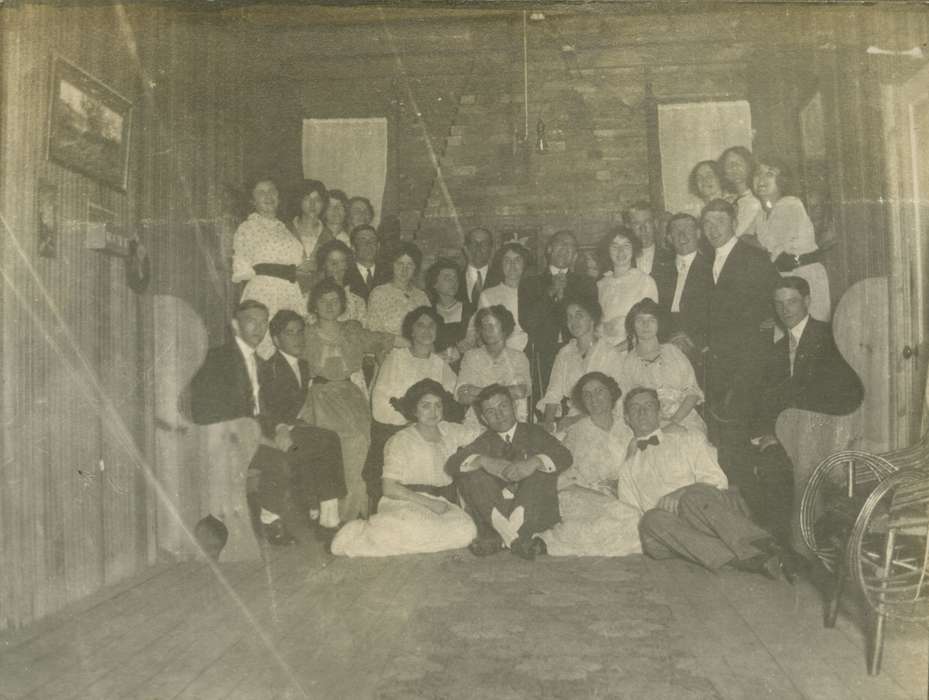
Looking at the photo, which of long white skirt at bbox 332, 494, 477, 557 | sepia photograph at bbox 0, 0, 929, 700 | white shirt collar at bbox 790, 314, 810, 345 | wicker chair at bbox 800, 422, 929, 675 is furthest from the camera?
white shirt collar at bbox 790, 314, 810, 345

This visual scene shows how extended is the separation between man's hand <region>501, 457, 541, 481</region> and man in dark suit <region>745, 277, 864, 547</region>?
125 cm

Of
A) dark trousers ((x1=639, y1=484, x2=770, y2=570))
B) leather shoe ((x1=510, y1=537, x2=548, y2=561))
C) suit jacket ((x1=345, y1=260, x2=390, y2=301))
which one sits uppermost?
suit jacket ((x1=345, y1=260, x2=390, y2=301))

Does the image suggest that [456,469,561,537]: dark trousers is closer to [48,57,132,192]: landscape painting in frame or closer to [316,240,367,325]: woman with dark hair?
[316,240,367,325]: woman with dark hair

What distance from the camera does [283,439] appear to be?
17.1 ft

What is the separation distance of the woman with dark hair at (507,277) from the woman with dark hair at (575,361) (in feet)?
1.24

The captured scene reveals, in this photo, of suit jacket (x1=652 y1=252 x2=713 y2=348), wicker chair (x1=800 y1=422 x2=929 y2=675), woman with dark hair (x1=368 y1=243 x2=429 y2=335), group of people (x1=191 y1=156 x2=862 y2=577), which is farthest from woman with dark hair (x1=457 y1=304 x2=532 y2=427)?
wicker chair (x1=800 y1=422 x2=929 y2=675)

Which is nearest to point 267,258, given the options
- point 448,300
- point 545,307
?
point 448,300

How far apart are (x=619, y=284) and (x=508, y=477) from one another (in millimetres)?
1567

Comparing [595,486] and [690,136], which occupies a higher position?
[690,136]

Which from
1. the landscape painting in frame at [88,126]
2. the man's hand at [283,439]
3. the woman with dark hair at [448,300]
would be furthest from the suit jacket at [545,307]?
the landscape painting in frame at [88,126]

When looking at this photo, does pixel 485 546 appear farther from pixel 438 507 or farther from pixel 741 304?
pixel 741 304

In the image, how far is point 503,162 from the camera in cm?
649

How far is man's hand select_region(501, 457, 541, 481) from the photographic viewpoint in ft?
16.9

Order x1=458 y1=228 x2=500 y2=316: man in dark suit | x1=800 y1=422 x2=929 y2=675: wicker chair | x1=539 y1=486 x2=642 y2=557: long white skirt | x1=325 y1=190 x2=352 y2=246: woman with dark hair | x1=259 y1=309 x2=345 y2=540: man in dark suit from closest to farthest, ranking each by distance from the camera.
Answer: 1. x1=800 y1=422 x2=929 y2=675: wicker chair
2. x1=539 y1=486 x2=642 y2=557: long white skirt
3. x1=259 y1=309 x2=345 y2=540: man in dark suit
4. x1=458 y1=228 x2=500 y2=316: man in dark suit
5. x1=325 y1=190 x2=352 y2=246: woman with dark hair
